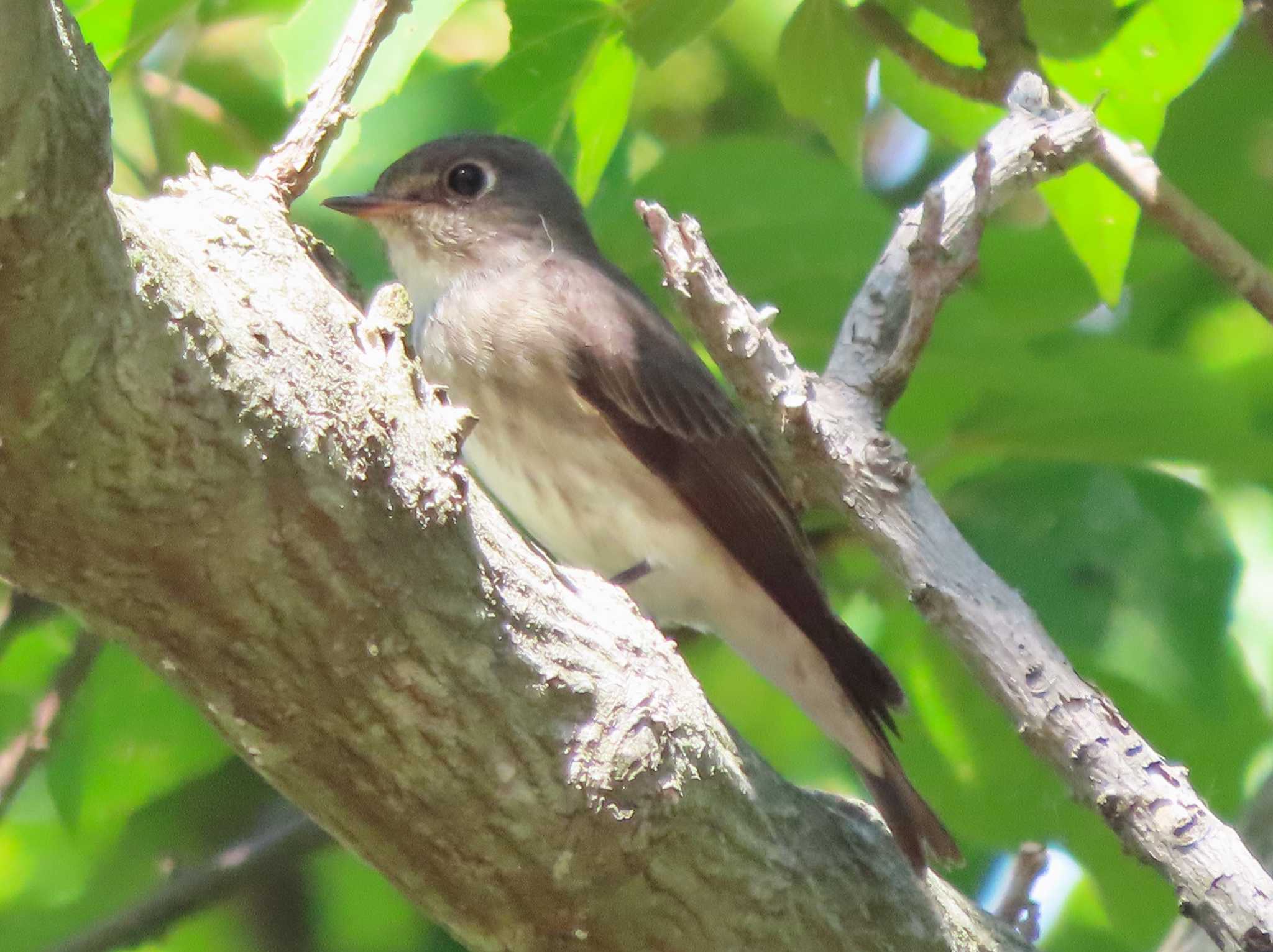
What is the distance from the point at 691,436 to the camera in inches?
148

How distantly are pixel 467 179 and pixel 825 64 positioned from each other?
132 cm

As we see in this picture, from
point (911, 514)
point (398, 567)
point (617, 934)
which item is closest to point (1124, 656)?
point (911, 514)

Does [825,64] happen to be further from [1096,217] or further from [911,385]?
[911,385]

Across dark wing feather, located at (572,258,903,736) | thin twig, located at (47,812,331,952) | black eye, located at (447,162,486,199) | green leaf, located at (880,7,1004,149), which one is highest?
black eye, located at (447,162,486,199)

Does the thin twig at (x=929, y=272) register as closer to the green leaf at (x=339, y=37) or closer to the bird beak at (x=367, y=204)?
the green leaf at (x=339, y=37)

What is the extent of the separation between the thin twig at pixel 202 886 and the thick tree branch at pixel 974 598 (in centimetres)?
180

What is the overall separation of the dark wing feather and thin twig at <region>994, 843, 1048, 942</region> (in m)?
0.63

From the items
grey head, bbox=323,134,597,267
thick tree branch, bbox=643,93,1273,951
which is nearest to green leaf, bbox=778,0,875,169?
thick tree branch, bbox=643,93,1273,951

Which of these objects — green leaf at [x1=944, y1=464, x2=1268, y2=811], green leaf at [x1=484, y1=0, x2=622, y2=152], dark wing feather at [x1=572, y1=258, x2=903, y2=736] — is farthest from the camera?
dark wing feather at [x1=572, y1=258, x2=903, y2=736]

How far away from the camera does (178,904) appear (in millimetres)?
4035

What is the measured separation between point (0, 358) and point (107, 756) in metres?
2.45

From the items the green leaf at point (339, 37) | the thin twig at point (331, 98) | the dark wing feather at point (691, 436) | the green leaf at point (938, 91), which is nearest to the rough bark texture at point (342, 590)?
the thin twig at point (331, 98)

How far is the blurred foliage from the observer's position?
3055 mm

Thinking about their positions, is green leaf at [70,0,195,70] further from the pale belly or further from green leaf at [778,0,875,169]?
green leaf at [778,0,875,169]
